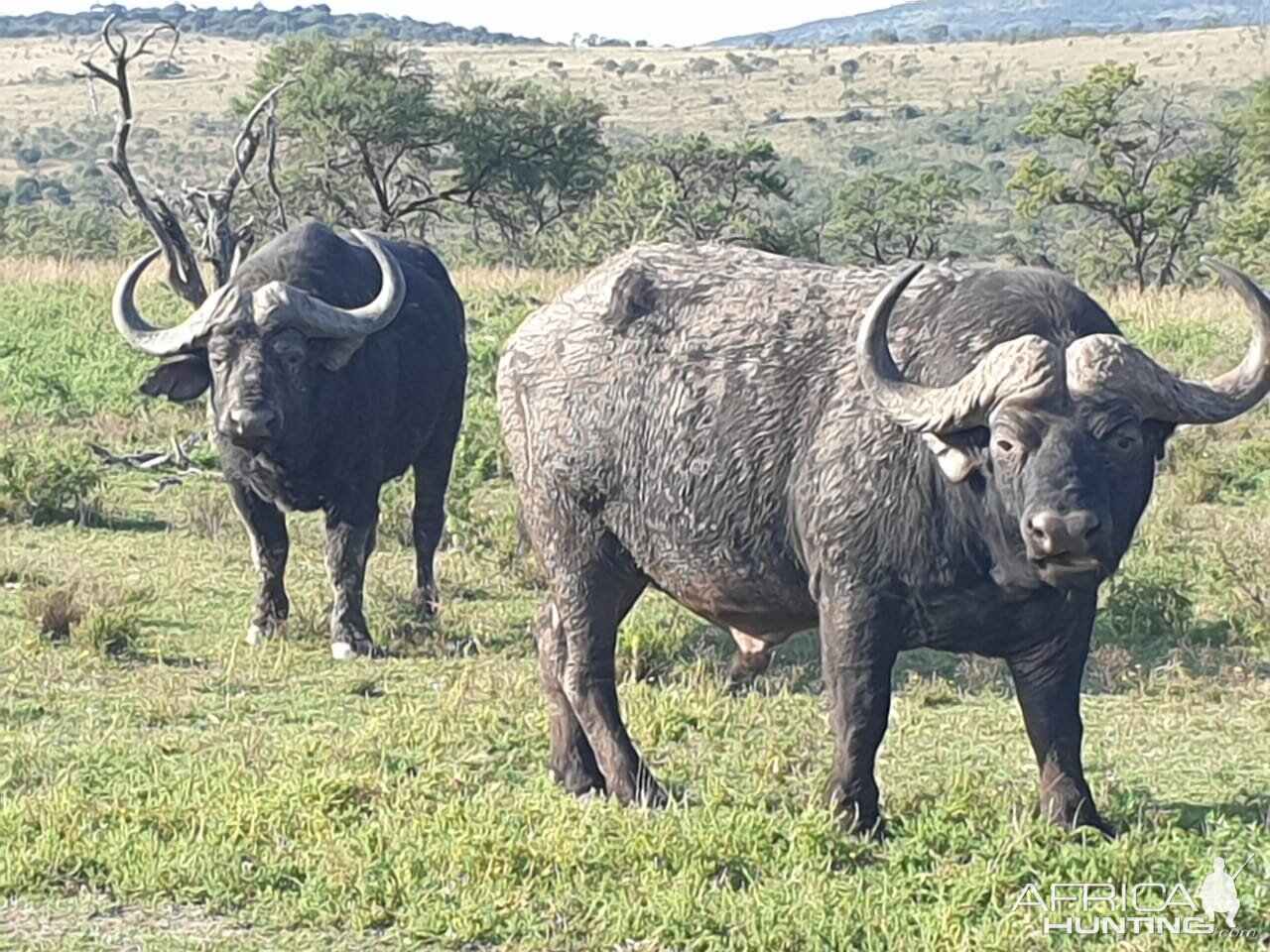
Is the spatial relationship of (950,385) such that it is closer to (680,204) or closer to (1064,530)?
(1064,530)

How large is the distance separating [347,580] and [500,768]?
234 centimetres

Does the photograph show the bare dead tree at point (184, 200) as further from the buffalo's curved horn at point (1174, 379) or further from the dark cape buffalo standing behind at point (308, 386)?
the buffalo's curved horn at point (1174, 379)

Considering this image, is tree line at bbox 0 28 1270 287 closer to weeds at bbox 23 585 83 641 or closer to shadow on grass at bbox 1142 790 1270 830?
weeds at bbox 23 585 83 641

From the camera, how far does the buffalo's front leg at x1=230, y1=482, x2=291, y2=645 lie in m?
9.24

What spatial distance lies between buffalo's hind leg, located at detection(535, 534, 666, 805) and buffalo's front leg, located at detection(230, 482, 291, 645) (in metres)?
2.84

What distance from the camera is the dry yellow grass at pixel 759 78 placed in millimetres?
72188

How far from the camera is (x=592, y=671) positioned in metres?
6.61

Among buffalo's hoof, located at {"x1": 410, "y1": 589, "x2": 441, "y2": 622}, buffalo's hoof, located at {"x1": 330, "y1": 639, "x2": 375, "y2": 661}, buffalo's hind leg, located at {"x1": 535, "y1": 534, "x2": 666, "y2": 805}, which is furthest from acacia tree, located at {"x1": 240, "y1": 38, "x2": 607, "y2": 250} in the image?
buffalo's hind leg, located at {"x1": 535, "y1": 534, "x2": 666, "y2": 805}

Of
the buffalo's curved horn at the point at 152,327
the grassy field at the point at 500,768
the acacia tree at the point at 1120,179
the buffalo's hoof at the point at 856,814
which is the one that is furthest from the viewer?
the acacia tree at the point at 1120,179

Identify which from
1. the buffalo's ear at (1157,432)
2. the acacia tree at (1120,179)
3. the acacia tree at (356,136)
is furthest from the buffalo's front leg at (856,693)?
the acacia tree at (356,136)

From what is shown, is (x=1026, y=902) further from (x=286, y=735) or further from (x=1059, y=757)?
(x=286, y=735)

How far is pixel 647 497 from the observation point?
20.8ft

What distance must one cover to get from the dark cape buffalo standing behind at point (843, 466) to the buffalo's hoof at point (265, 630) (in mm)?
2540

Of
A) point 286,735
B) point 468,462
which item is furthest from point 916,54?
point 286,735
